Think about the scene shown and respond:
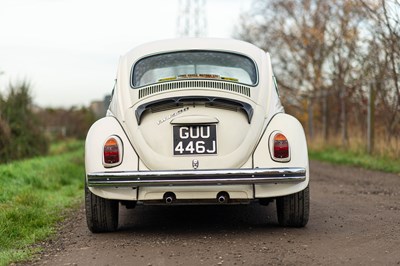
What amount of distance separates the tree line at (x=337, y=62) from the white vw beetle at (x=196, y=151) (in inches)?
325

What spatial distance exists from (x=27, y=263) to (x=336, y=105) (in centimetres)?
1819

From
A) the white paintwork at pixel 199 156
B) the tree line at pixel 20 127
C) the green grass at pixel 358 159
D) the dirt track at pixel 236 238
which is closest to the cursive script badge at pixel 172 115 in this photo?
the white paintwork at pixel 199 156

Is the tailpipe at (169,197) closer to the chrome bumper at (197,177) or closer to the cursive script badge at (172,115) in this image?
the chrome bumper at (197,177)

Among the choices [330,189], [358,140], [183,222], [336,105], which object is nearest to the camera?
[183,222]

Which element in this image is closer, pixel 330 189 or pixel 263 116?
pixel 263 116

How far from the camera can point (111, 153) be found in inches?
231

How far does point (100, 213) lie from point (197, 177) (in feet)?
3.41

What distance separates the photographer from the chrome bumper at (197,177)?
564cm

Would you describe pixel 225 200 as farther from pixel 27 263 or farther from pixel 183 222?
pixel 27 263

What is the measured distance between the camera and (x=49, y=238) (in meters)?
6.18

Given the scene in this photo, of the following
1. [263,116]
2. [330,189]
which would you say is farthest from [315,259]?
[330,189]

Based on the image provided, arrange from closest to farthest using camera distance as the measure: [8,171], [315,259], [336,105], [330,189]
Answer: [315,259] < [330,189] < [8,171] < [336,105]

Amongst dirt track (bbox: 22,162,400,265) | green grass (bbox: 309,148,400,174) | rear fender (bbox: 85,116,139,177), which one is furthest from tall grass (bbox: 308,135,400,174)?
rear fender (bbox: 85,116,139,177)

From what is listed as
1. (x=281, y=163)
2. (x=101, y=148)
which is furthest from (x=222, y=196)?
(x=101, y=148)
